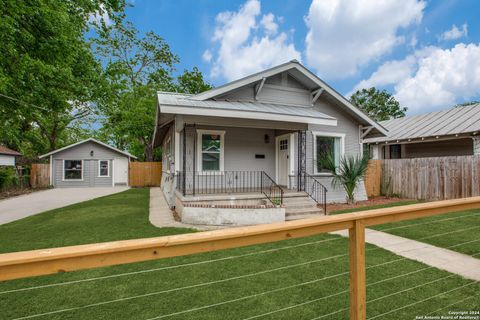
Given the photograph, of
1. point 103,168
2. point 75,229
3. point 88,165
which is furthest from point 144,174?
point 75,229

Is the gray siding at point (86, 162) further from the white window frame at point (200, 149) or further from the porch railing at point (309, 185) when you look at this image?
the porch railing at point (309, 185)

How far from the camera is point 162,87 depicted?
26.4 m

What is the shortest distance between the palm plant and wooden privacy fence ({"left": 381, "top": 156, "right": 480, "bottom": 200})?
94.4 inches

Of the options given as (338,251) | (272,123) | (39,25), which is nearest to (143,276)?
(338,251)

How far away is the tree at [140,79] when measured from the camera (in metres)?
23.2

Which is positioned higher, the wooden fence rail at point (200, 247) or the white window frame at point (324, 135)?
the white window frame at point (324, 135)

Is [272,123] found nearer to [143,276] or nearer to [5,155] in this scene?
[143,276]

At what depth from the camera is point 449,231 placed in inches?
232

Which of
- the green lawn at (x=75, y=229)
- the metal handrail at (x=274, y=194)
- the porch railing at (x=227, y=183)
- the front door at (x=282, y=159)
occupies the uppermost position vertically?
the front door at (x=282, y=159)

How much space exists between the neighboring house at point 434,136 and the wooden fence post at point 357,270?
12.2m

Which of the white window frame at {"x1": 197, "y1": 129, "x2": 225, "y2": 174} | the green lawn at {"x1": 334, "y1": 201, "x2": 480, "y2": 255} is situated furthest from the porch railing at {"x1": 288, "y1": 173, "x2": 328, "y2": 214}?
the green lawn at {"x1": 334, "y1": 201, "x2": 480, "y2": 255}

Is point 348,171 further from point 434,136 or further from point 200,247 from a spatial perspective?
point 200,247

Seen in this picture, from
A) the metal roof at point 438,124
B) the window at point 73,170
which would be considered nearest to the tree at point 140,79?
the window at point 73,170

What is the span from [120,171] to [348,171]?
16.8 meters
